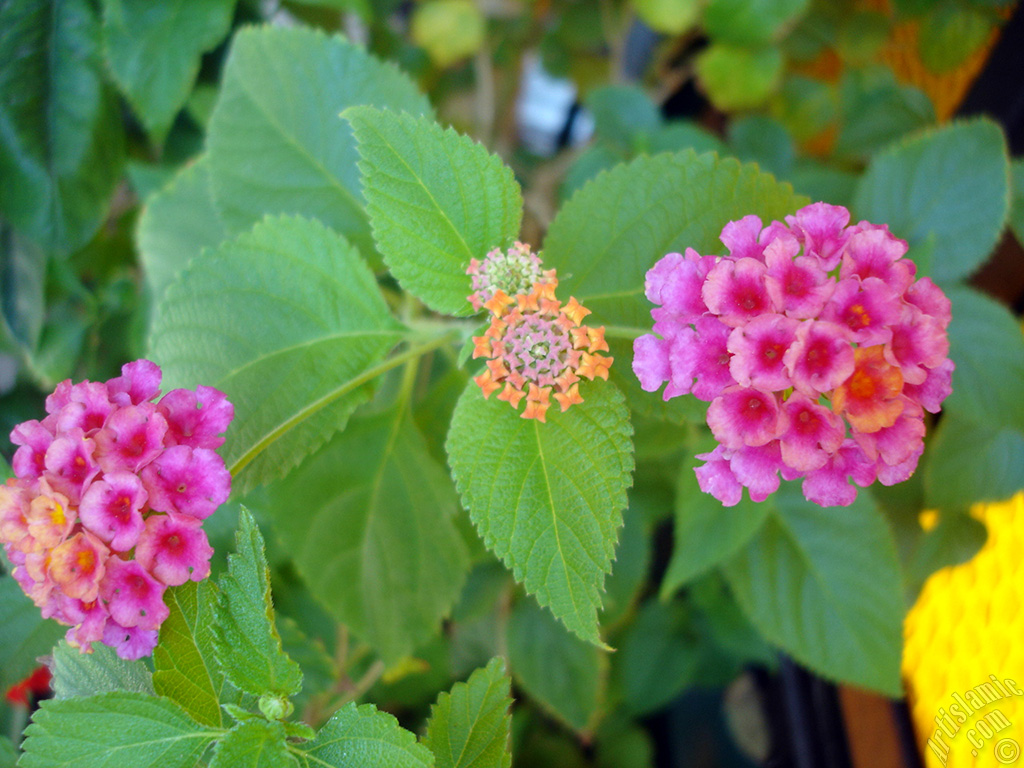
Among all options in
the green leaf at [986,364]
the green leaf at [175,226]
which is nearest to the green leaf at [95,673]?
the green leaf at [175,226]

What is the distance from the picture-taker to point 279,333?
0.50m

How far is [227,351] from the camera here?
48 cm

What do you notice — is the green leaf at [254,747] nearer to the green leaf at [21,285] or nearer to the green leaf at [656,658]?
the green leaf at [21,285]

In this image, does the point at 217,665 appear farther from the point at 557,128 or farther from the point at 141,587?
the point at 557,128

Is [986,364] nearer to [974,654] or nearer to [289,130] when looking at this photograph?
[974,654]

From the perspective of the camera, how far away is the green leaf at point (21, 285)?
0.80 m

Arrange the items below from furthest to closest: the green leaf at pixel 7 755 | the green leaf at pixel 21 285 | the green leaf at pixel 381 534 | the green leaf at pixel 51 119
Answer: the green leaf at pixel 21 285, the green leaf at pixel 51 119, the green leaf at pixel 381 534, the green leaf at pixel 7 755

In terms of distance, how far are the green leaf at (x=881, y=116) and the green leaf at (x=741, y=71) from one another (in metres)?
0.12

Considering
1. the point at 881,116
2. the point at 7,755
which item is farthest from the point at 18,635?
the point at 881,116

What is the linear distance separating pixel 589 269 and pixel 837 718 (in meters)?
0.62

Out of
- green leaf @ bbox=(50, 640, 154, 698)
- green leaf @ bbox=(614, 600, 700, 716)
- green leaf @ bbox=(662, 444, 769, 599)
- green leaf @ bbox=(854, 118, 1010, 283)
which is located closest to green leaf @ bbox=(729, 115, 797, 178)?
green leaf @ bbox=(854, 118, 1010, 283)

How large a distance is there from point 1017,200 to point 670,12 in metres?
0.48

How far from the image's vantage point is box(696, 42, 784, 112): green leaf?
991mm

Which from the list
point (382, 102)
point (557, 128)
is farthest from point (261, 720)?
point (557, 128)
